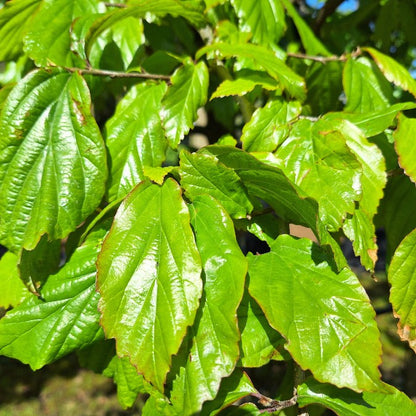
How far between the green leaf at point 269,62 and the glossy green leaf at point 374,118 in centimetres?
7

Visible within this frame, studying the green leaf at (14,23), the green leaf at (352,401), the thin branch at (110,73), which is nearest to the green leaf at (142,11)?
the thin branch at (110,73)

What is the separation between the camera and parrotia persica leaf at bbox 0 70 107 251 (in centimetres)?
70

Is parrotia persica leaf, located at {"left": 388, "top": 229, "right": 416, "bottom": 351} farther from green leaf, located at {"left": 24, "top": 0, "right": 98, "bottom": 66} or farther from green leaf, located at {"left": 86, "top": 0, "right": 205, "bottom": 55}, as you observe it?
green leaf, located at {"left": 24, "top": 0, "right": 98, "bottom": 66}

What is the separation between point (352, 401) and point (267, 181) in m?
0.33

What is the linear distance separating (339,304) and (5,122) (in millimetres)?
555

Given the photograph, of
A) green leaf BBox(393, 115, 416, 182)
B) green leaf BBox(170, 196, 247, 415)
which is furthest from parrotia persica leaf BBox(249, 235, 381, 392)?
green leaf BBox(393, 115, 416, 182)

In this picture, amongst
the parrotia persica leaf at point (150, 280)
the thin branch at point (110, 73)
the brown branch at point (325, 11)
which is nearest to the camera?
the parrotia persica leaf at point (150, 280)

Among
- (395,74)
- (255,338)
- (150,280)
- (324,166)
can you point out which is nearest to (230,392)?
(255,338)

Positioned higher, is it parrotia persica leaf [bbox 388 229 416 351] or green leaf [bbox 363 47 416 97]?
green leaf [bbox 363 47 416 97]

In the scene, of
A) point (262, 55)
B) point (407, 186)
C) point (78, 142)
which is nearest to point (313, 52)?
point (262, 55)

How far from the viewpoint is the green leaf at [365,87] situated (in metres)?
0.90

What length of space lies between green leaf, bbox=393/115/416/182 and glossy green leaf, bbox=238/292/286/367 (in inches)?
11.6

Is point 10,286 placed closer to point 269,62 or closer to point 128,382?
point 128,382

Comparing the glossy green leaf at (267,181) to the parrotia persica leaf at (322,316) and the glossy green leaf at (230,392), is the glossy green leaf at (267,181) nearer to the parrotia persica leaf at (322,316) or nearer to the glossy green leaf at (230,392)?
the parrotia persica leaf at (322,316)
